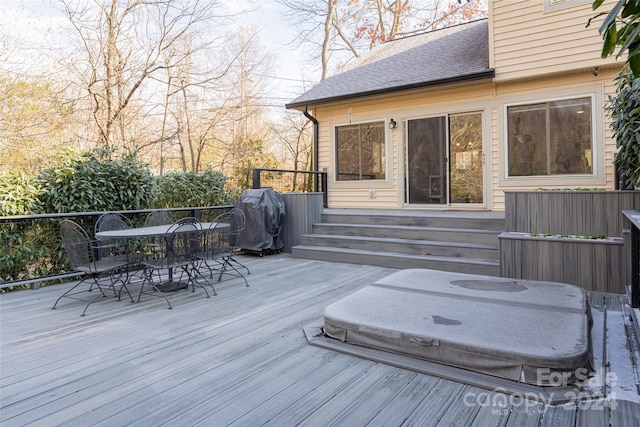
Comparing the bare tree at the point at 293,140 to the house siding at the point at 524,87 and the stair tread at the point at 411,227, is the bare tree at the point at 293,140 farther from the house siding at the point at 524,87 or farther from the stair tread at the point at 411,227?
the stair tread at the point at 411,227

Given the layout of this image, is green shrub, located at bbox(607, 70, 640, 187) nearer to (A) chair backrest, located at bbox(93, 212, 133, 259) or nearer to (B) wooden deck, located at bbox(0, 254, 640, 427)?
(B) wooden deck, located at bbox(0, 254, 640, 427)

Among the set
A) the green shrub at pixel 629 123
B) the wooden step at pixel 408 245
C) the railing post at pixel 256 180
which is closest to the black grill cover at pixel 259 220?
the railing post at pixel 256 180

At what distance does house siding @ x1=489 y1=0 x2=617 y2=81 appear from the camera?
579 centimetres

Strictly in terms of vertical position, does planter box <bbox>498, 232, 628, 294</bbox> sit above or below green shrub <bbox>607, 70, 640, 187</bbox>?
below

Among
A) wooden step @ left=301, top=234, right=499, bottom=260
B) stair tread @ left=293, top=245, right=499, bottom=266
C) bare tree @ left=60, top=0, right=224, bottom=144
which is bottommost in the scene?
stair tread @ left=293, top=245, right=499, bottom=266

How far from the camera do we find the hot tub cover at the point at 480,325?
216cm

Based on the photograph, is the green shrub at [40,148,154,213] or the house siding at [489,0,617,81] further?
the house siding at [489,0,617,81]

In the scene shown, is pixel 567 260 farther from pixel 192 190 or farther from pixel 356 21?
pixel 356 21

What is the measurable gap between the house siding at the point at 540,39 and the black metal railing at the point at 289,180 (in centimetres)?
391

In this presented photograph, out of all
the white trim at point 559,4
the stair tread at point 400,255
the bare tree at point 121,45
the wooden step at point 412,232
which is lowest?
the stair tread at point 400,255

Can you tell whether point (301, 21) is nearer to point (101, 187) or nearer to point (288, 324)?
point (101, 187)

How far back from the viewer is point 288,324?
3266 mm

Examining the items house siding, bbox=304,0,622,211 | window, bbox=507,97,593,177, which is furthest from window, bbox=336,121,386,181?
window, bbox=507,97,593,177

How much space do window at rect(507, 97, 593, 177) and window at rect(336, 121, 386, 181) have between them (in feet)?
7.86
